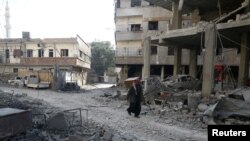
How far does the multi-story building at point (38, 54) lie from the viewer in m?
38.2

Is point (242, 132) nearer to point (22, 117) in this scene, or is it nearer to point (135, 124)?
point (135, 124)

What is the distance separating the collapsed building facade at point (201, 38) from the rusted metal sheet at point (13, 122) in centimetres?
1022

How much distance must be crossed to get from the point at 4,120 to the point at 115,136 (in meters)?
3.25

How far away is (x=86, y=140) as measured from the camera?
7.46 m

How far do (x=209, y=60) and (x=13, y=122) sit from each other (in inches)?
435

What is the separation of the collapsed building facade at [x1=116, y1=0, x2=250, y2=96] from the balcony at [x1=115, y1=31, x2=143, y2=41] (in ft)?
3.83

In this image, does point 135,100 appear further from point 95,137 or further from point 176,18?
point 176,18

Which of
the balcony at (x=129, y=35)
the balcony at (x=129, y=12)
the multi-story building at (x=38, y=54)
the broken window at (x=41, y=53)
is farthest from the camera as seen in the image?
the broken window at (x=41, y=53)

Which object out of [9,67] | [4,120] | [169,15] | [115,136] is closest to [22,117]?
[4,120]

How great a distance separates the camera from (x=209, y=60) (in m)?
15.0

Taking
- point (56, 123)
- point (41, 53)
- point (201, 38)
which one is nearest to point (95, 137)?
point (56, 123)

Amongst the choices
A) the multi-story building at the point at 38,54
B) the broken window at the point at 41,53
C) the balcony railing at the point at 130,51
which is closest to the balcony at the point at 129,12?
the balcony railing at the point at 130,51

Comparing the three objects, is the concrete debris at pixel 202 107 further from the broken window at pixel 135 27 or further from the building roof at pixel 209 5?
the broken window at pixel 135 27

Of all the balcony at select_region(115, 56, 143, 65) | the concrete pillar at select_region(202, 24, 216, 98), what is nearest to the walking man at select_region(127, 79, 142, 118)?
the concrete pillar at select_region(202, 24, 216, 98)
